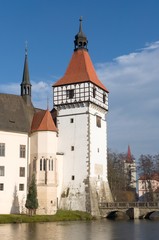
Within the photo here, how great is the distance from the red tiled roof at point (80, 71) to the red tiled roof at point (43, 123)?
20.3ft

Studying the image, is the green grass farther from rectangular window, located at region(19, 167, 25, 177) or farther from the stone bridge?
rectangular window, located at region(19, 167, 25, 177)

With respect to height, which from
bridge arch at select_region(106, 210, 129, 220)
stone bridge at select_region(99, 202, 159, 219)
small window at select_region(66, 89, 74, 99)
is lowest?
bridge arch at select_region(106, 210, 129, 220)

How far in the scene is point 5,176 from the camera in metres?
54.5

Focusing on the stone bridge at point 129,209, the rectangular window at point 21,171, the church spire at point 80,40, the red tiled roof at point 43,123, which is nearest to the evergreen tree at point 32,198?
the rectangular window at point 21,171

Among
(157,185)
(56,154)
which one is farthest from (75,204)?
(157,185)

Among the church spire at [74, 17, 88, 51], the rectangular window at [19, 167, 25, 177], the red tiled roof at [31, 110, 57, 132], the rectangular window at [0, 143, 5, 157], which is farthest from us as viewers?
the church spire at [74, 17, 88, 51]

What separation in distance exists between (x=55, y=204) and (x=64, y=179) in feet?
18.1

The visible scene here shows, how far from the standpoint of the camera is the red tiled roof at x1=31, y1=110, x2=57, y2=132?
56.7 metres

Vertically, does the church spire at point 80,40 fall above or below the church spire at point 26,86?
above

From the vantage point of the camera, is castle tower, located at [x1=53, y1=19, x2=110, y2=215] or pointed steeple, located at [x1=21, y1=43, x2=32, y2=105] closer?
castle tower, located at [x1=53, y1=19, x2=110, y2=215]

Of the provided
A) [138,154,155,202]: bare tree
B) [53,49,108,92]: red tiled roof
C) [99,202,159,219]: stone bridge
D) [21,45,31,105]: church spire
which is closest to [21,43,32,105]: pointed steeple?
[21,45,31,105]: church spire

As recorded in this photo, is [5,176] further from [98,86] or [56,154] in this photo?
[98,86]

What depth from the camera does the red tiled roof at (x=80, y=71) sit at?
6124cm

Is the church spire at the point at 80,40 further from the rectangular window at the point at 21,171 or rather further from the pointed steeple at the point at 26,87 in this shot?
the rectangular window at the point at 21,171
